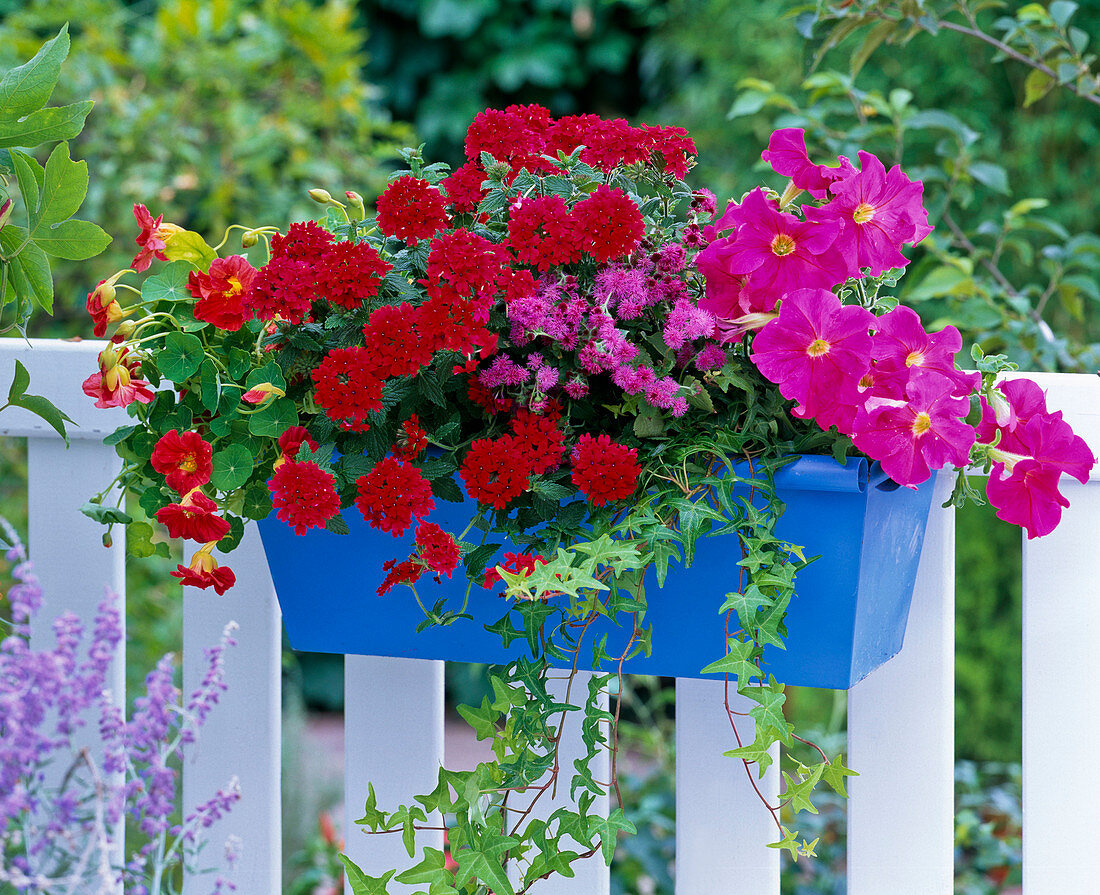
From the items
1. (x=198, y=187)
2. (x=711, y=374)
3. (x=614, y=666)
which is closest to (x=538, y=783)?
(x=614, y=666)

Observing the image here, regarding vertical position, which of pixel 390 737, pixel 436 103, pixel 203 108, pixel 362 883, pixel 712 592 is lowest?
pixel 362 883

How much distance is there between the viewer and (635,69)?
157 inches

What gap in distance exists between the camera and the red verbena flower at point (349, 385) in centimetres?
69

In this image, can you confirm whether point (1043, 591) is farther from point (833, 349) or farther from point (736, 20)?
point (736, 20)

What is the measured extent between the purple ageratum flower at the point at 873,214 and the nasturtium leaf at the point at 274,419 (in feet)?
1.25

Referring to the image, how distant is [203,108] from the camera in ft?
7.60

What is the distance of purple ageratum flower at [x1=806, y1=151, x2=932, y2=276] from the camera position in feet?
2.32

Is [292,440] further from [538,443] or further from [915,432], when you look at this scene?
[915,432]

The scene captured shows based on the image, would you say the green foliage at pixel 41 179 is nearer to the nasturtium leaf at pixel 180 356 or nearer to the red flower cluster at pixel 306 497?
the nasturtium leaf at pixel 180 356

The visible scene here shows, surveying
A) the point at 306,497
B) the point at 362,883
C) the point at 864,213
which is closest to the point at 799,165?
the point at 864,213

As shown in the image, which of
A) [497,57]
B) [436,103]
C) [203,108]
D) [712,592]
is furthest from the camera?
[436,103]

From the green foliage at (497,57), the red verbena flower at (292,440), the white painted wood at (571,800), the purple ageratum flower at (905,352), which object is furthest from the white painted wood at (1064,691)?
the green foliage at (497,57)

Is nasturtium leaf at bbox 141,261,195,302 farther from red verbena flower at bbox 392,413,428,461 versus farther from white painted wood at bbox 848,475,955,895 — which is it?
white painted wood at bbox 848,475,955,895

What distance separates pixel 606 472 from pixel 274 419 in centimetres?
24
